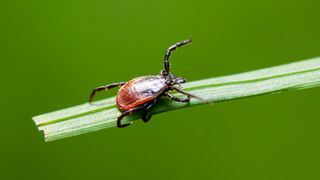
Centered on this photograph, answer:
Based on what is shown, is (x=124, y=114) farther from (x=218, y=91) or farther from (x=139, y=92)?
(x=218, y=91)

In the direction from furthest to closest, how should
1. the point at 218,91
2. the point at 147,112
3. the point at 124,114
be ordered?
the point at 147,112, the point at 124,114, the point at 218,91

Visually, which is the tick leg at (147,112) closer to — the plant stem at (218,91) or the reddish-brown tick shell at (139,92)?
the reddish-brown tick shell at (139,92)

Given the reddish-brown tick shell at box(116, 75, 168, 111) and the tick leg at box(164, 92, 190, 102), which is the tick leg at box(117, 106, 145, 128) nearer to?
the reddish-brown tick shell at box(116, 75, 168, 111)

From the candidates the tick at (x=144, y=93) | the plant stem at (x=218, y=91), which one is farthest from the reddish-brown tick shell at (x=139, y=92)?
the plant stem at (x=218, y=91)

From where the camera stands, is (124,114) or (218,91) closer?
(218,91)

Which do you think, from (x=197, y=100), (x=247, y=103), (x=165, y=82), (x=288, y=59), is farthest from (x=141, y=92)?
(x=288, y=59)

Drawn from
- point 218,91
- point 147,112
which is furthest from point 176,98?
point 218,91

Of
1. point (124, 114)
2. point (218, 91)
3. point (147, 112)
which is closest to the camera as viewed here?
point (218, 91)
